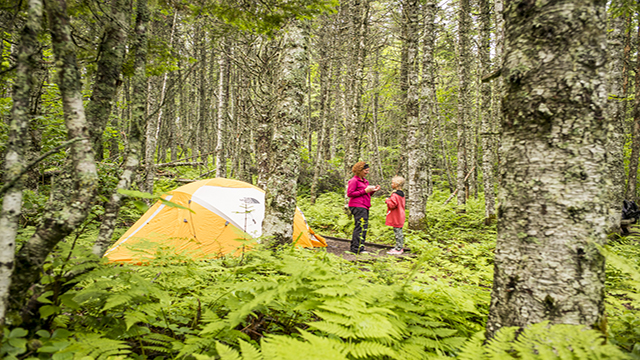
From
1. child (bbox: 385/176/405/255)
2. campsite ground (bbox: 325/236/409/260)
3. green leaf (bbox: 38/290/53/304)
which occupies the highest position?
green leaf (bbox: 38/290/53/304)

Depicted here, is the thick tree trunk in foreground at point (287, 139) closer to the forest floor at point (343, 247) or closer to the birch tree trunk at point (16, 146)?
the forest floor at point (343, 247)

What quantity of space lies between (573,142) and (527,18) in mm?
832

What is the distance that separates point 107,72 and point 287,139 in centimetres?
281

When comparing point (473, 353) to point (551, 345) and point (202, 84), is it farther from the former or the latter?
point (202, 84)

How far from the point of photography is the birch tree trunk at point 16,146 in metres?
1.52

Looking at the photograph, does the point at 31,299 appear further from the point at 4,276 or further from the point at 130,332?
the point at 130,332

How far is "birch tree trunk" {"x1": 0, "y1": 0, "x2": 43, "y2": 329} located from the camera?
152 cm

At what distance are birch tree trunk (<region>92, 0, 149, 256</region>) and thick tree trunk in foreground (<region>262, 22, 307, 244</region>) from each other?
246 centimetres

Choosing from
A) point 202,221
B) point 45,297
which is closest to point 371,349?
point 45,297

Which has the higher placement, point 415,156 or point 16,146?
point 415,156

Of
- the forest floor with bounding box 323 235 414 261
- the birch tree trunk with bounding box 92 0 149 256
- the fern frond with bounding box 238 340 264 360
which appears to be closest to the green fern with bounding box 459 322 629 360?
the fern frond with bounding box 238 340 264 360

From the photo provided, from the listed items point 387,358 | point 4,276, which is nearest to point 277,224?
point 387,358

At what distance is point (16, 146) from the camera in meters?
1.56

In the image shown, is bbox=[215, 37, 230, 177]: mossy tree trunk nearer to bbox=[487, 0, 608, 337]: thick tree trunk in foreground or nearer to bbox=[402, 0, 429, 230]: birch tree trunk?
bbox=[402, 0, 429, 230]: birch tree trunk
